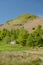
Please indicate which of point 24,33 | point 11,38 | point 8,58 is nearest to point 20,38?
point 24,33

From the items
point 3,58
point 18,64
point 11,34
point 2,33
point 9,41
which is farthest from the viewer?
point 2,33

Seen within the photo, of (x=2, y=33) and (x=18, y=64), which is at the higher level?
(x=2, y=33)

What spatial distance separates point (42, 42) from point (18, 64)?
41.7 meters

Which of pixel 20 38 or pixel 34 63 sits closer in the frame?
pixel 34 63

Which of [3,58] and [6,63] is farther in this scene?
[3,58]

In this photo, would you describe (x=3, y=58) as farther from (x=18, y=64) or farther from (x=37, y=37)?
(x=37, y=37)

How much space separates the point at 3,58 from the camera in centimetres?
2831

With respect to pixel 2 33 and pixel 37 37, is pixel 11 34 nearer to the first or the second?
pixel 2 33

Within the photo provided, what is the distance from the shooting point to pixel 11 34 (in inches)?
3125

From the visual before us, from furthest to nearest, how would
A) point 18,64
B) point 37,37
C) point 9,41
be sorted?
1. point 9,41
2. point 37,37
3. point 18,64

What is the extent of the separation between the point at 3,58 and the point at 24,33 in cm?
4115

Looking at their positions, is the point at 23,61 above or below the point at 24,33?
below

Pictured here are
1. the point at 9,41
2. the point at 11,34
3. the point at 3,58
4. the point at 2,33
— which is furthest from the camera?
the point at 2,33

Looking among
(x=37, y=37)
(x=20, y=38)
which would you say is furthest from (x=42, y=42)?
(x=20, y=38)
